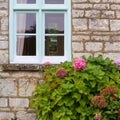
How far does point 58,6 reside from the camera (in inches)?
244

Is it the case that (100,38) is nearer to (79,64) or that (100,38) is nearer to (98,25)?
(98,25)

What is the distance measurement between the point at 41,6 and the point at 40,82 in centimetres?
118

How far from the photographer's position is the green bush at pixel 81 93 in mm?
5281

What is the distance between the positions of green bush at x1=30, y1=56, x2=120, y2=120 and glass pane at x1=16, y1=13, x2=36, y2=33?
2.95 ft

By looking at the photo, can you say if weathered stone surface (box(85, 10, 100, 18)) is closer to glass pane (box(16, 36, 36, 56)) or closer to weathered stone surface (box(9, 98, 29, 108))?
glass pane (box(16, 36, 36, 56))

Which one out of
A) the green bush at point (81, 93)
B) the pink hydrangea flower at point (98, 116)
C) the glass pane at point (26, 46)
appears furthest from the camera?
the glass pane at point (26, 46)

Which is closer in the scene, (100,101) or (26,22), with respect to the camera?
(100,101)

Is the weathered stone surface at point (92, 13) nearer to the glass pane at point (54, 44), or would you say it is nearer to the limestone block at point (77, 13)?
the limestone block at point (77, 13)

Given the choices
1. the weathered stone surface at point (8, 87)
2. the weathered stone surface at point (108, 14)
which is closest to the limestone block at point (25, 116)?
the weathered stone surface at point (8, 87)

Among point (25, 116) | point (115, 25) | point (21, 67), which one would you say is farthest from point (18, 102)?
point (115, 25)

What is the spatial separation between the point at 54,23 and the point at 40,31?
0.91ft

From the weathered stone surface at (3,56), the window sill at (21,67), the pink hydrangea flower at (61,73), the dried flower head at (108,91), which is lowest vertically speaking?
the dried flower head at (108,91)

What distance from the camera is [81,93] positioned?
17.8ft

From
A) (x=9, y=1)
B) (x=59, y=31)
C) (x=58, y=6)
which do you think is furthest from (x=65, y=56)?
(x=9, y=1)
